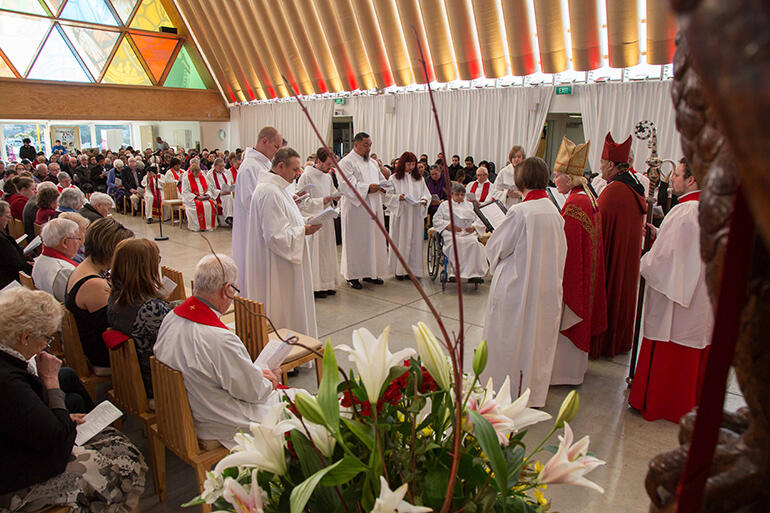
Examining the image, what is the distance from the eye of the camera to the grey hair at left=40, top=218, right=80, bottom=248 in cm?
372

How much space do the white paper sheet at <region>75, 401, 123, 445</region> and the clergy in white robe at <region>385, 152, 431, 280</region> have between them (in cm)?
513

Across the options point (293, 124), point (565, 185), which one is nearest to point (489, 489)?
point (565, 185)

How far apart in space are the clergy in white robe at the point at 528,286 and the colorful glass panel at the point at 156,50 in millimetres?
18477

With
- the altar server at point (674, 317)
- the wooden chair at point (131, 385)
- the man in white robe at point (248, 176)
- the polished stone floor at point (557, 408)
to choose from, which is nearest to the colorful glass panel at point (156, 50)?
the polished stone floor at point (557, 408)

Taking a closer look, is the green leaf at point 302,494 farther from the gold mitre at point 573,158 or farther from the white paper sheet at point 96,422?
the gold mitre at point 573,158

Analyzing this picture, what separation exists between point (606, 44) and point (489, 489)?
10.3 metres

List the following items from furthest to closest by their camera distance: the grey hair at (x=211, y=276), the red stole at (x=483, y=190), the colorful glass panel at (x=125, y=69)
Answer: the colorful glass panel at (x=125, y=69)
the red stole at (x=483, y=190)
the grey hair at (x=211, y=276)

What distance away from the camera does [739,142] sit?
0.31 meters

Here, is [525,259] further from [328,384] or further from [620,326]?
[328,384]

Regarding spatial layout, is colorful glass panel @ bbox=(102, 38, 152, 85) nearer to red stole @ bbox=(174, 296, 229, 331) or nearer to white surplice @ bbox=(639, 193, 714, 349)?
red stole @ bbox=(174, 296, 229, 331)

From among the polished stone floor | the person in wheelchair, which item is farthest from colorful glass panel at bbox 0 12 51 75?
the person in wheelchair

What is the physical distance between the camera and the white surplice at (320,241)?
21.5 ft

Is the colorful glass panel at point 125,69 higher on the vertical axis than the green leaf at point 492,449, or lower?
higher

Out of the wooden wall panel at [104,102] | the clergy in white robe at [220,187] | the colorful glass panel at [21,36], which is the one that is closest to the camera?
the clergy in white robe at [220,187]
